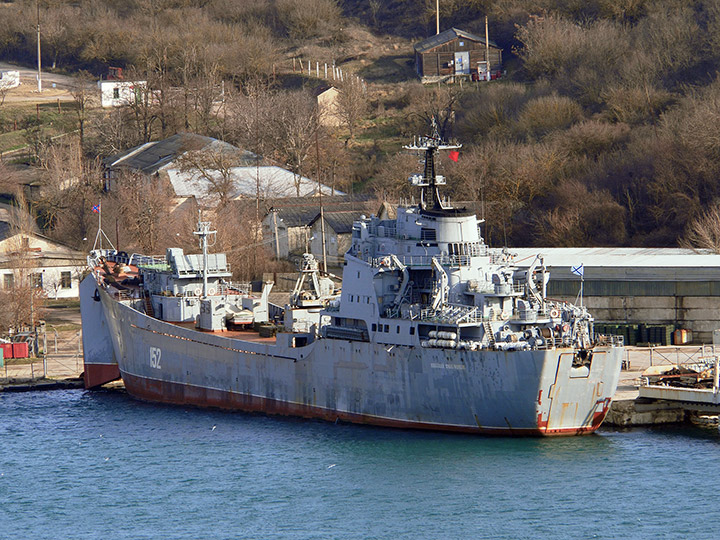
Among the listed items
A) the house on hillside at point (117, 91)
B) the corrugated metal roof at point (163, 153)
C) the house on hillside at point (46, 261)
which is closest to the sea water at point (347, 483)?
the house on hillside at point (46, 261)

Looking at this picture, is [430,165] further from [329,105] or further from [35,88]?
[35,88]

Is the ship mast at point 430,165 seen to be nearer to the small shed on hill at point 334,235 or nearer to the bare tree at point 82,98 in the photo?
the small shed on hill at point 334,235

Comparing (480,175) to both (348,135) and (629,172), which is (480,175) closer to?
(629,172)

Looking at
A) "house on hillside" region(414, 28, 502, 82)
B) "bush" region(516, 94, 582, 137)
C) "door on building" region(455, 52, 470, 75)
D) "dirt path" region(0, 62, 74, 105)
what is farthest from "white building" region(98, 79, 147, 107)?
"bush" region(516, 94, 582, 137)

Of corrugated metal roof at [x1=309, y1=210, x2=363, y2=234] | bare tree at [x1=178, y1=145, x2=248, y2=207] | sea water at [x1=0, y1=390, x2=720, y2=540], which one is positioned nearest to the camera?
sea water at [x1=0, y1=390, x2=720, y2=540]

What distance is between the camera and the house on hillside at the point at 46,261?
82062 millimetres

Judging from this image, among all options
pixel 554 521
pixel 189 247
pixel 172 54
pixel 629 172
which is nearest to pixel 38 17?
pixel 172 54

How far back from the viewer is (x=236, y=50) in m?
141

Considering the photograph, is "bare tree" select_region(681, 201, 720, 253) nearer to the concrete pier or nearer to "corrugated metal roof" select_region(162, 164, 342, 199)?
the concrete pier

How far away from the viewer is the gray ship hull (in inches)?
1837

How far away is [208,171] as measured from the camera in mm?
101125

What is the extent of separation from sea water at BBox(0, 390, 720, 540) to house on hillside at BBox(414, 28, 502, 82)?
78.9 metres

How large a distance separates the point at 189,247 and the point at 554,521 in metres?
50.1

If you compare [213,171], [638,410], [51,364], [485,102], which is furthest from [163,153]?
[638,410]
